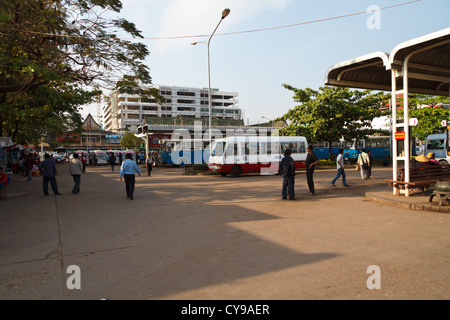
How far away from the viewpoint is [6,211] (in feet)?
30.2

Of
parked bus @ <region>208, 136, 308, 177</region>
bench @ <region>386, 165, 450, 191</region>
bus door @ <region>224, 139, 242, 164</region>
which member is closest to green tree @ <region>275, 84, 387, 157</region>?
parked bus @ <region>208, 136, 308, 177</region>

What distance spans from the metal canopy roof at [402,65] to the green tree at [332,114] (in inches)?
498

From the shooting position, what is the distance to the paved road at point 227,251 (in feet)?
12.2

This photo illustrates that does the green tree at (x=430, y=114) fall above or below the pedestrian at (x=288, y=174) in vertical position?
above

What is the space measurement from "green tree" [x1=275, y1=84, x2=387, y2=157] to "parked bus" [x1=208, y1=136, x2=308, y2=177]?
6.69m

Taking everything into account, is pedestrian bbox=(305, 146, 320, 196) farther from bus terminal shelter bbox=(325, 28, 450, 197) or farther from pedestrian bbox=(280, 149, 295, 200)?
bus terminal shelter bbox=(325, 28, 450, 197)

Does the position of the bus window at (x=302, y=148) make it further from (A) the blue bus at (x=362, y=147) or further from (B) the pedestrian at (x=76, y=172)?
(B) the pedestrian at (x=76, y=172)

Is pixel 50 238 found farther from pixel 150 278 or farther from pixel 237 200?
pixel 237 200

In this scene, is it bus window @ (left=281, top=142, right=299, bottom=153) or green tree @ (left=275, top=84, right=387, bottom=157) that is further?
green tree @ (left=275, top=84, right=387, bottom=157)

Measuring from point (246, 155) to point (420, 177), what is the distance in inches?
425

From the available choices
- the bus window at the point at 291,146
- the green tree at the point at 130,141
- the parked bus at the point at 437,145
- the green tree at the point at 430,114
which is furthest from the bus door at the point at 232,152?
the green tree at the point at 130,141

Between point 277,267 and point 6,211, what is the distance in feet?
28.5

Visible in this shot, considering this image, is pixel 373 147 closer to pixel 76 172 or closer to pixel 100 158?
pixel 76 172

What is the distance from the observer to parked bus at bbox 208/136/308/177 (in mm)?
19141
